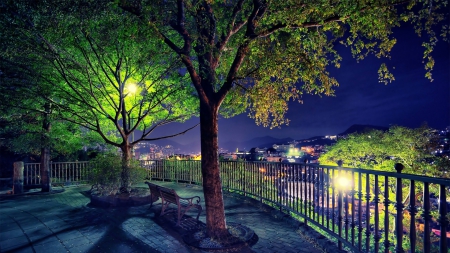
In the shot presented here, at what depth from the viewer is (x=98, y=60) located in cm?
1027

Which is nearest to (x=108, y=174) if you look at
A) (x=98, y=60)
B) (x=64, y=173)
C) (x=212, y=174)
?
(x=98, y=60)

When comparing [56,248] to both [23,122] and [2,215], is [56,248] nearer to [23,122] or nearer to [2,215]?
[2,215]

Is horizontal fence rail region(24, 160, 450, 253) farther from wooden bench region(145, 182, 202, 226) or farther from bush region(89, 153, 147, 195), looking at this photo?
bush region(89, 153, 147, 195)

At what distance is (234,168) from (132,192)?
4.15 m

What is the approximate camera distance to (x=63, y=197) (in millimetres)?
10922

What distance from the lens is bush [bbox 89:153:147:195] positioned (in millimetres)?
9500

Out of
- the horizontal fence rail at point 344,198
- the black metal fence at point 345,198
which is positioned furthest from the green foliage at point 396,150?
the black metal fence at point 345,198

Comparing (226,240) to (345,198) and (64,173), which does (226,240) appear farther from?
(64,173)

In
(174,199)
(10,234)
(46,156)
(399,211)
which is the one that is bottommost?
(10,234)

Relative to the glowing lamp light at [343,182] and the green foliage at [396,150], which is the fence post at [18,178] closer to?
the glowing lamp light at [343,182]

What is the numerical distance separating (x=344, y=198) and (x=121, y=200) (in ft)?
24.1

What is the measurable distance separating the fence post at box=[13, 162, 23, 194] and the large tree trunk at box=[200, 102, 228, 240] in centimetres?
1135

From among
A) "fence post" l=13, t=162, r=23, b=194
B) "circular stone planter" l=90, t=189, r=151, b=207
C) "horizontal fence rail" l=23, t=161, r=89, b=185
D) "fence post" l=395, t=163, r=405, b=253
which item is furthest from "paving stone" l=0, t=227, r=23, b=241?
"horizontal fence rail" l=23, t=161, r=89, b=185

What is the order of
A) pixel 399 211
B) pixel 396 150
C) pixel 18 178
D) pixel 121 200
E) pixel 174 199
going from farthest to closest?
pixel 396 150 → pixel 18 178 → pixel 121 200 → pixel 174 199 → pixel 399 211
